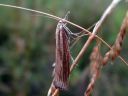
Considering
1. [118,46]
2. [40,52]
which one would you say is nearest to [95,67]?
[118,46]

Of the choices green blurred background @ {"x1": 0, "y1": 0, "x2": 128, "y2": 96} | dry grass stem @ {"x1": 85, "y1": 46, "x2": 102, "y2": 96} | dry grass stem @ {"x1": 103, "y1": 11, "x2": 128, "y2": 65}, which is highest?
dry grass stem @ {"x1": 103, "y1": 11, "x2": 128, "y2": 65}

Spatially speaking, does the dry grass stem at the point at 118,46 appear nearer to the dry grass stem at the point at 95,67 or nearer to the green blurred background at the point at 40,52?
the dry grass stem at the point at 95,67

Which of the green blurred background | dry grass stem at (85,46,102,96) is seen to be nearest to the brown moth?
dry grass stem at (85,46,102,96)

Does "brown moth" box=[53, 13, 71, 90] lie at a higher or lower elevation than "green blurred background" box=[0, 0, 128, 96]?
higher

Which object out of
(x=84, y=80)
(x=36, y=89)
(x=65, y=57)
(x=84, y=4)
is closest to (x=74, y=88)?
(x=84, y=80)

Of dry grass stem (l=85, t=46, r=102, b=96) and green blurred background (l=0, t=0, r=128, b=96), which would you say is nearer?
dry grass stem (l=85, t=46, r=102, b=96)

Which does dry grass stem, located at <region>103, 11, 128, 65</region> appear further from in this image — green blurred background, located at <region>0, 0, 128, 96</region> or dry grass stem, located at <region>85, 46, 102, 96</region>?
green blurred background, located at <region>0, 0, 128, 96</region>
